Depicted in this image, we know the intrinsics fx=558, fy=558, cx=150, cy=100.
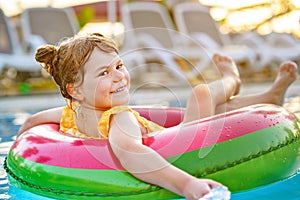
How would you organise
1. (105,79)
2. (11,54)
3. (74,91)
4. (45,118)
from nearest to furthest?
(105,79), (74,91), (45,118), (11,54)

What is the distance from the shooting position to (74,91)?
2.09 meters

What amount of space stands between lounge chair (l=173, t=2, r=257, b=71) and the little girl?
18.0 feet

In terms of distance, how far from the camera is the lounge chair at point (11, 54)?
642cm

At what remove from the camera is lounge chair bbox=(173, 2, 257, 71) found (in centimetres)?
784

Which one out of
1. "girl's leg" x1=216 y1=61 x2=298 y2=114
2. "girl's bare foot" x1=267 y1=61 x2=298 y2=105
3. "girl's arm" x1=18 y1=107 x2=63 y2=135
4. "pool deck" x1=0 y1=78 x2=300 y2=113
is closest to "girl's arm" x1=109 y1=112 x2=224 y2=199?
"girl's arm" x1=18 y1=107 x2=63 y2=135

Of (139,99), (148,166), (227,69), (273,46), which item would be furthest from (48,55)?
(273,46)

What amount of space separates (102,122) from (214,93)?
0.70m

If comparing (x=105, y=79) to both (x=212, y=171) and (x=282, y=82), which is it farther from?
(x=282, y=82)

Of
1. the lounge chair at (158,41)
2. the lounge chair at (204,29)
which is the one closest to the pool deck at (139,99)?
the lounge chair at (158,41)

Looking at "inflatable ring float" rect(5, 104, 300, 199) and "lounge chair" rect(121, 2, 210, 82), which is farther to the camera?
"lounge chair" rect(121, 2, 210, 82)

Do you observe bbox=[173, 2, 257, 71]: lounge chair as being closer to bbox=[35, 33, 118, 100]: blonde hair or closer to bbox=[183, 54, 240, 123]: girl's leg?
bbox=[183, 54, 240, 123]: girl's leg

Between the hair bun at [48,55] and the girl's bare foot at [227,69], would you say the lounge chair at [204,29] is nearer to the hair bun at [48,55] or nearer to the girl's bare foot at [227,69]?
the girl's bare foot at [227,69]

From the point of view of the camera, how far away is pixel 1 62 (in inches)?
250

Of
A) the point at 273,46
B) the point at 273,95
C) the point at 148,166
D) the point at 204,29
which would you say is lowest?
the point at 273,46
